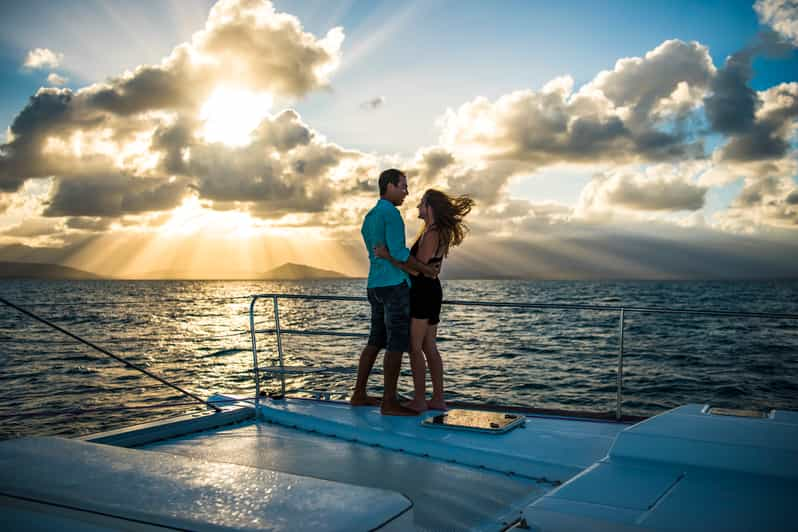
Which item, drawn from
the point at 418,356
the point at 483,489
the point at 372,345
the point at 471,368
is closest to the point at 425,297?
the point at 418,356

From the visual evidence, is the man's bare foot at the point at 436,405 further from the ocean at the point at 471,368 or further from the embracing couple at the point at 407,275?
the ocean at the point at 471,368

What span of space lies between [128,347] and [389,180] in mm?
18127

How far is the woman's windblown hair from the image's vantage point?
3.67 metres

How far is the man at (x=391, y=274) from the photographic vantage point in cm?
356

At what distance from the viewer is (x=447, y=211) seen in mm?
3678

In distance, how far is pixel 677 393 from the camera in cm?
1097

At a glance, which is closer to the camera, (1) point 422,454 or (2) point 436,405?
(1) point 422,454

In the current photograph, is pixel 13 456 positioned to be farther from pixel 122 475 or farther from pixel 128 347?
pixel 128 347

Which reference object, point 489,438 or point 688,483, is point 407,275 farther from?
point 688,483

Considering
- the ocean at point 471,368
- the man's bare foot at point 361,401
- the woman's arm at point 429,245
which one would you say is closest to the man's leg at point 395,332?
the woman's arm at point 429,245

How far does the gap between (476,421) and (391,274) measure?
3.29 ft

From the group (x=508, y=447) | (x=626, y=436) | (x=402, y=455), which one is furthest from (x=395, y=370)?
(x=626, y=436)

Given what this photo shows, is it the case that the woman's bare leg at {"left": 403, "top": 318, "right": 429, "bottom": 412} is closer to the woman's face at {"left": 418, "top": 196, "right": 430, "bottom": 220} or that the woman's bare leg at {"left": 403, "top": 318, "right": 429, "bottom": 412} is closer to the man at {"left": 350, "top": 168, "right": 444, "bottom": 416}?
the man at {"left": 350, "top": 168, "right": 444, "bottom": 416}

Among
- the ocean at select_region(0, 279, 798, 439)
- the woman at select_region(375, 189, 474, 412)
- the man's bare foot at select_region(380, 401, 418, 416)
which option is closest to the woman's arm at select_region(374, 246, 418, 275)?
the woman at select_region(375, 189, 474, 412)
